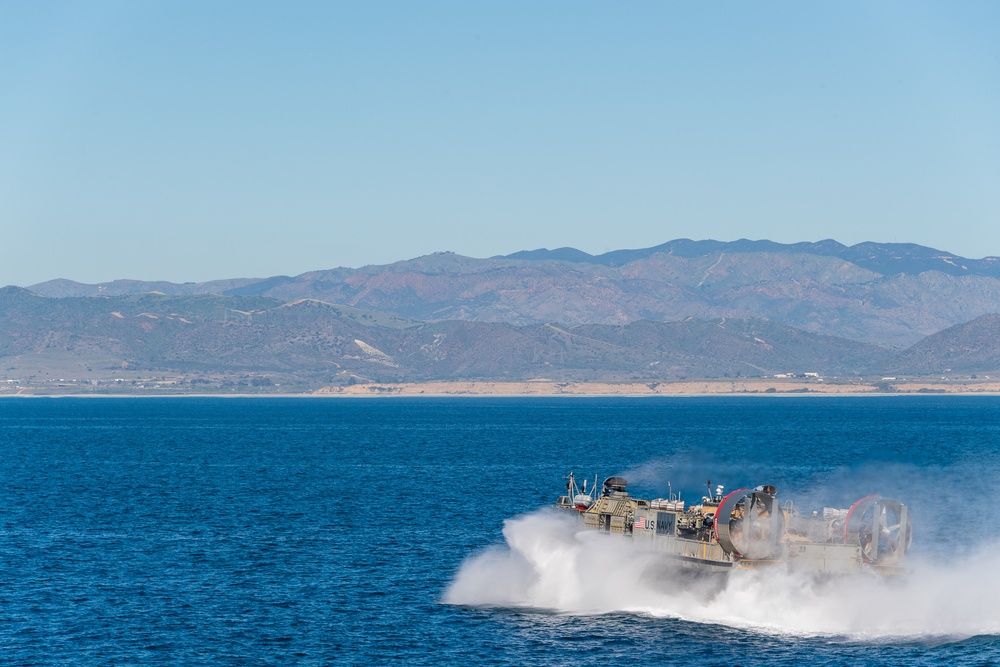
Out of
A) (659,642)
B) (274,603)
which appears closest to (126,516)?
(274,603)

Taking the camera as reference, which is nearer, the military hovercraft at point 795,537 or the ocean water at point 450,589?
the ocean water at point 450,589

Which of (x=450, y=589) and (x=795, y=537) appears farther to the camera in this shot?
(x=450, y=589)

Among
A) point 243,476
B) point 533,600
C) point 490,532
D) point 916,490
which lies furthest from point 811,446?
point 533,600

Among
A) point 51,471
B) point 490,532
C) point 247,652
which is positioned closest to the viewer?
point 247,652

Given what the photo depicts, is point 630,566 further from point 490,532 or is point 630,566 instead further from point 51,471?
point 51,471

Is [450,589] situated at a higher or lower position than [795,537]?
lower

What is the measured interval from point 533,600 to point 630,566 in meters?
5.55

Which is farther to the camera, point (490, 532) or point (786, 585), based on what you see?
point (490, 532)

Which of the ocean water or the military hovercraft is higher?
the military hovercraft

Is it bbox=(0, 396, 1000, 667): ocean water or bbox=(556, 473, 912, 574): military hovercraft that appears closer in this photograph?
bbox=(0, 396, 1000, 667): ocean water

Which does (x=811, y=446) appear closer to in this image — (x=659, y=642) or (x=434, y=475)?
(x=434, y=475)

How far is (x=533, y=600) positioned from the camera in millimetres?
67938

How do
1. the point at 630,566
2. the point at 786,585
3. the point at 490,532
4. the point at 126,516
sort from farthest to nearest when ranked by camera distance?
1. the point at 126,516
2. the point at 490,532
3. the point at 630,566
4. the point at 786,585

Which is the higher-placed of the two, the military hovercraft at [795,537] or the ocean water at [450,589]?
the military hovercraft at [795,537]
